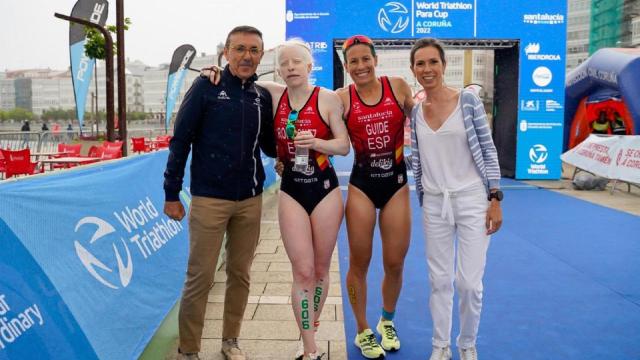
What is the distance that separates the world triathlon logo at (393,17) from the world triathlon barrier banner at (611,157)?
516cm

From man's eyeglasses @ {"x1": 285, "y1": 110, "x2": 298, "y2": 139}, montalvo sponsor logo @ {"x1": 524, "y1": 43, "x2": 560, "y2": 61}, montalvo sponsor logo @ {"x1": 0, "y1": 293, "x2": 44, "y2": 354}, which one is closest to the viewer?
montalvo sponsor logo @ {"x1": 0, "y1": 293, "x2": 44, "y2": 354}

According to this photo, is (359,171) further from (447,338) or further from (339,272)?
(339,272)

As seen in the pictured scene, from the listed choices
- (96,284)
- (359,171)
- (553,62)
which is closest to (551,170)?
(553,62)

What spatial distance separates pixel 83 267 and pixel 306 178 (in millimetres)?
1235

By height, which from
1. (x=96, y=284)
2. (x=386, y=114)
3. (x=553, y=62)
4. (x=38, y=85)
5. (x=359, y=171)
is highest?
(x=38, y=85)

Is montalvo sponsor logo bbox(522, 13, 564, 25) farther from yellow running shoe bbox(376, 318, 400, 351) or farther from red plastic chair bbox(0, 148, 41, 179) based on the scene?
yellow running shoe bbox(376, 318, 400, 351)

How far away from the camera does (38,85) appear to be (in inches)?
6058

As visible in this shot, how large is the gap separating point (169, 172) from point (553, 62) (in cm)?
1298

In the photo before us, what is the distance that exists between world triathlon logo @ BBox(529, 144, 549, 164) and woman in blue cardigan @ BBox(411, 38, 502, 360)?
11.8 metres

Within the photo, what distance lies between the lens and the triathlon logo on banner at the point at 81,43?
11.3 m

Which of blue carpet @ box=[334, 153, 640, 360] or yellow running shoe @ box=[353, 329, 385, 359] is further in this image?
blue carpet @ box=[334, 153, 640, 360]

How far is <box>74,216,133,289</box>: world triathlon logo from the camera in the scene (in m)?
2.62

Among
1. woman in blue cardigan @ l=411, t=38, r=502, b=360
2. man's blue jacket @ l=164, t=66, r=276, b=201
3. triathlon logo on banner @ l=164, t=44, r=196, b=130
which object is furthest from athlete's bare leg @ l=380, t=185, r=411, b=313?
triathlon logo on banner @ l=164, t=44, r=196, b=130

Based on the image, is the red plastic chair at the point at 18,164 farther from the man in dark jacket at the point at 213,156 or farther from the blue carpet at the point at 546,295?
the man in dark jacket at the point at 213,156
